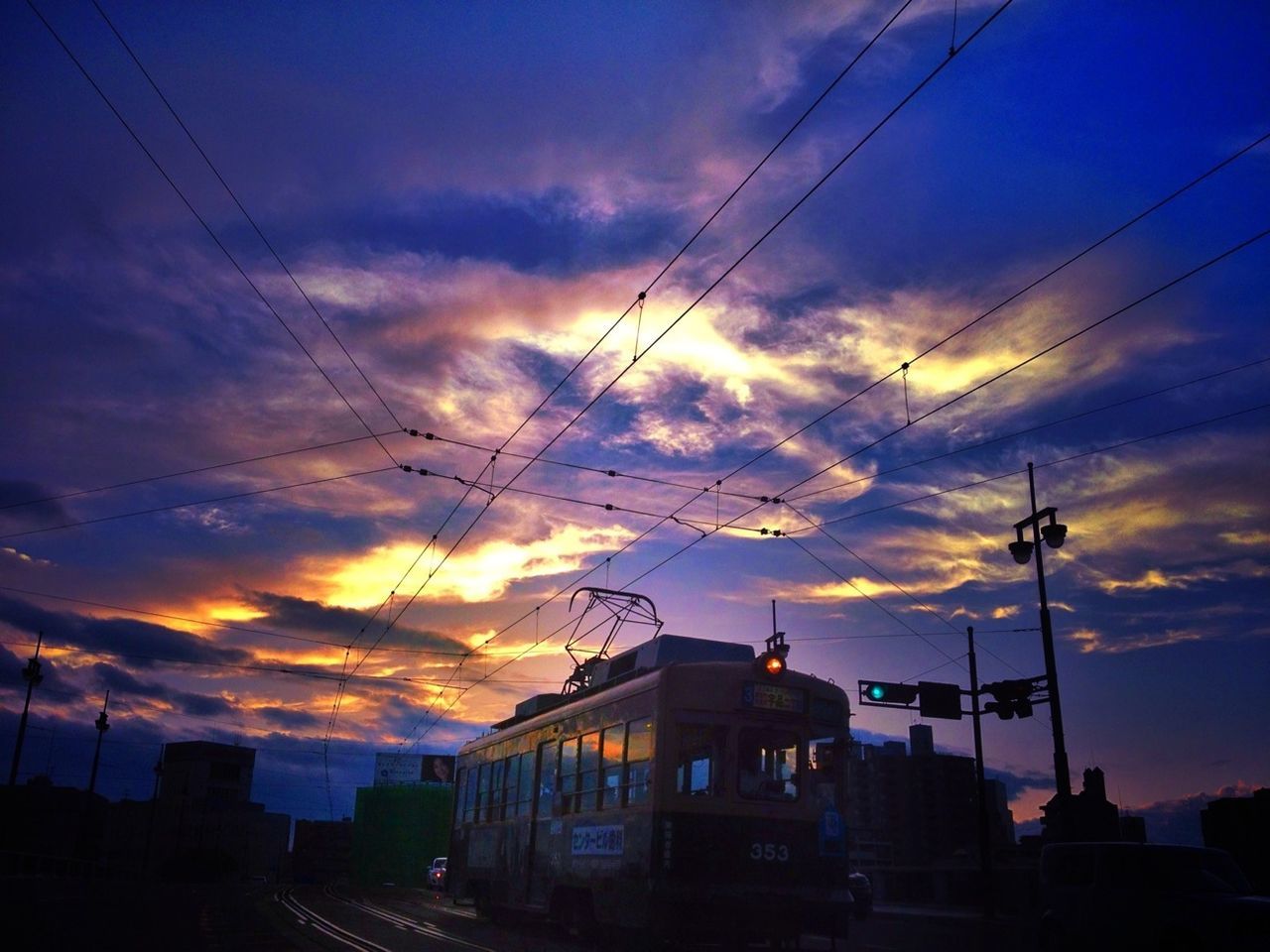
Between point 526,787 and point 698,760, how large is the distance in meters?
5.76

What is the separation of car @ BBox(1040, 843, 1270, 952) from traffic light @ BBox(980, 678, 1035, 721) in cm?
743

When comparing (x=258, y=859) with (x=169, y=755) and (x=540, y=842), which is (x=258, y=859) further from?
(x=540, y=842)

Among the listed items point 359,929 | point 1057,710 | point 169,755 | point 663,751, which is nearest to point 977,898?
point 1057,710

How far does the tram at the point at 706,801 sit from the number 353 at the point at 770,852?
0.02 meters

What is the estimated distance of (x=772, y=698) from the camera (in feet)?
40.5

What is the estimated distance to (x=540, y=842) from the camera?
15.6 meters

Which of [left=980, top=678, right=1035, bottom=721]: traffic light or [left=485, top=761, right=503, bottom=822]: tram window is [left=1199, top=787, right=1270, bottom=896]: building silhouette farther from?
[left=485, top=761, right=503, bottom=822]: tram window

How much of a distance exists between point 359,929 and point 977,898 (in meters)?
19.8

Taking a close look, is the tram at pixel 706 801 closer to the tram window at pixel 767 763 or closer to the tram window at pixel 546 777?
the tram window at pixel 767 763

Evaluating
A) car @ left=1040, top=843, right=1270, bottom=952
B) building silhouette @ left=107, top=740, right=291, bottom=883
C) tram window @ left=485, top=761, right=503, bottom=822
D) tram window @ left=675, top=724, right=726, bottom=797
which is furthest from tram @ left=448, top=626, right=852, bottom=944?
building silhouette @ left=107, top=740, right=291, bottom=883

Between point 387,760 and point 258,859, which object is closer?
point 387,760

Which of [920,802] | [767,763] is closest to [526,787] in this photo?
[767,763]

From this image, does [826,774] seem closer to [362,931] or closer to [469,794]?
[362,931]

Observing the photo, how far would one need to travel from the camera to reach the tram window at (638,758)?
12258 mm
